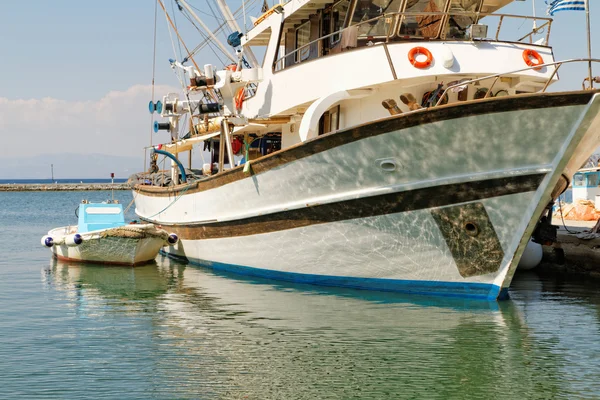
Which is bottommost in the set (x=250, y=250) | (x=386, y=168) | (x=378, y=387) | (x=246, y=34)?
(x=378, y=387)

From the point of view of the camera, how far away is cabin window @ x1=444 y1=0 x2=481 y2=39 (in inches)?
564

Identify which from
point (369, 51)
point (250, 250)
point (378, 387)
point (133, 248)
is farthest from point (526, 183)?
point (133, 248)

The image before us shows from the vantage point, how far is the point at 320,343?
399 inches

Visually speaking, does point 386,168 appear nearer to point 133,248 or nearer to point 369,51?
point 369,51

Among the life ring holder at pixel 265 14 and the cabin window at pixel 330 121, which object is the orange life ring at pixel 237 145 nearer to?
the life ring holder at pixel 265 14

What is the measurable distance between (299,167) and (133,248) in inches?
273

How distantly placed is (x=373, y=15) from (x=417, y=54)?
177cm

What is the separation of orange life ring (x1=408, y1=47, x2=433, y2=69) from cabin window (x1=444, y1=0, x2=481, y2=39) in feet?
3.87

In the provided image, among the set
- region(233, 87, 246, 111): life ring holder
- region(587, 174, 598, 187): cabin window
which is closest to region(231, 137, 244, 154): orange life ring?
region(233, 87, 246, 111): life ring holder

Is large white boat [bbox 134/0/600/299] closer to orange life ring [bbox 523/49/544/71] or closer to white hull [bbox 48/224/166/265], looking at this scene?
orange life ring [bbox 523/49/544/71]

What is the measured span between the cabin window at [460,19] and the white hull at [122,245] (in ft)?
27.8

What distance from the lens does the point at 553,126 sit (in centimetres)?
1114

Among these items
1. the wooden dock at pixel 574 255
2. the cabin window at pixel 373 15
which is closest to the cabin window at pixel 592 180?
the wooden dock at pixel 574 255

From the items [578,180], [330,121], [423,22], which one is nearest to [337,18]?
[423,22]
